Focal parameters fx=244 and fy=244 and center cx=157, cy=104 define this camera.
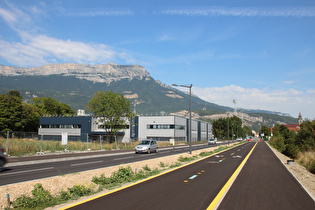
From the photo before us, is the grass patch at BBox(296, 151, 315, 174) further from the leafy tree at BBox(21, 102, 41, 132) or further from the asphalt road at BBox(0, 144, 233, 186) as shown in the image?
the leafy tree at BBox(21, 102, 41, 132)

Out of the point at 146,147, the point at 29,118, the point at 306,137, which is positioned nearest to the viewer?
the point at 146,147

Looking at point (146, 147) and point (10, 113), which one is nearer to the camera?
point (146, 147)

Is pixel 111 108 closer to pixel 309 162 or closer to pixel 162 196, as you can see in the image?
pixel 309 162

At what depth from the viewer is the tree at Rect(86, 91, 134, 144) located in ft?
156

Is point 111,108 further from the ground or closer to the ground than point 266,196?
further from the ground

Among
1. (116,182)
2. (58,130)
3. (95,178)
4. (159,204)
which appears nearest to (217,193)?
(159,204)

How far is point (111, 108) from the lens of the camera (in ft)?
155

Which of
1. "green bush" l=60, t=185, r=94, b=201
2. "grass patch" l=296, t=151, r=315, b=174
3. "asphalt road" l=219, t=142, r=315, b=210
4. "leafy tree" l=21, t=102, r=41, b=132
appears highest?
"leafy tree" l=21, t=102, r=41, b=132

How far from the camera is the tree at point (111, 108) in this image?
47.4m

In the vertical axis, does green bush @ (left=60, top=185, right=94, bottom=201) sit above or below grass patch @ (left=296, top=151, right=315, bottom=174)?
above

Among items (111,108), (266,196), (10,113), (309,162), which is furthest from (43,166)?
(10,113)

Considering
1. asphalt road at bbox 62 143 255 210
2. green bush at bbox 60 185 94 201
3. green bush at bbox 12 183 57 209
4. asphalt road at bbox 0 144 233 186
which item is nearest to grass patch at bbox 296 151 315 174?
asphalt road at bbox 62 143 255 210

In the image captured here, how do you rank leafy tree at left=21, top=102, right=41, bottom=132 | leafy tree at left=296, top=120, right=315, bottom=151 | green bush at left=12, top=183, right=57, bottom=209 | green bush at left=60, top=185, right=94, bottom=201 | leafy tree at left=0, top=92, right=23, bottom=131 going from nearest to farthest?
1. green bush at left=12, top=183, right=57, bottom=209
2. green bush at left=60, top=185, right=94, bottom=201
3. leafy tree at left=296, top=120, right=315, bottom=151
4. leafy tree at left=0, top=92, right=23, bottom=131
5. leafy tree at left=21, top=102, right=41, bottom=132

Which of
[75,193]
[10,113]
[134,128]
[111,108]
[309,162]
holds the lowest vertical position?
[309,162]
